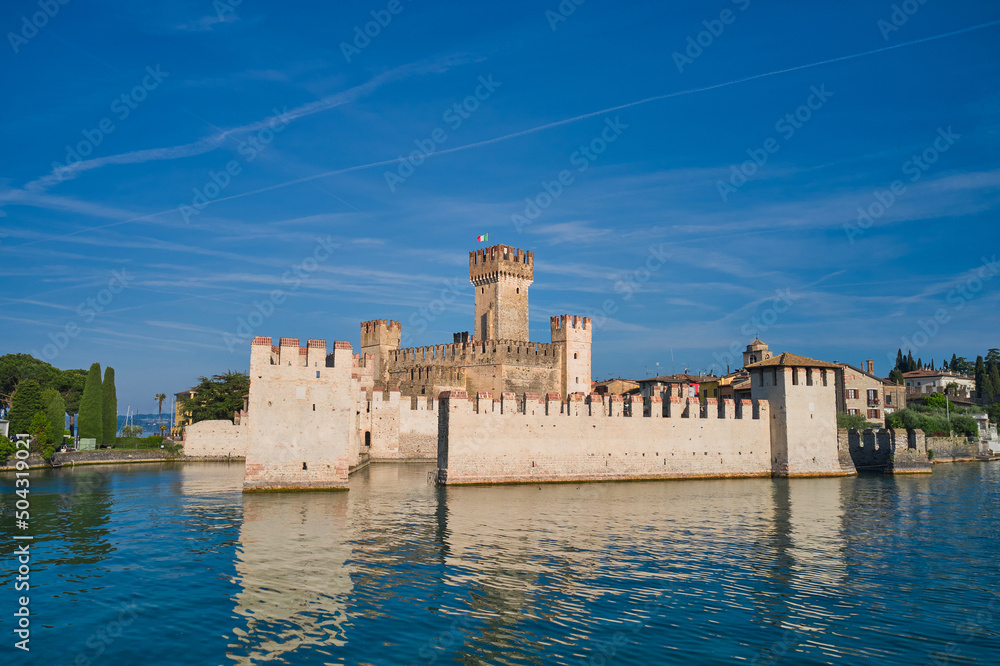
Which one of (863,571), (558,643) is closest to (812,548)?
(863,571)

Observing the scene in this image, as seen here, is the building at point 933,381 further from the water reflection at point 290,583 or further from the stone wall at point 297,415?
the water reflection at point 290,583

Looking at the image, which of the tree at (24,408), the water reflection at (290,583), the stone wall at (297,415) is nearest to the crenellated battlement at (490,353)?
the stone wall at (297,415)

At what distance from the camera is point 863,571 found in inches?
592

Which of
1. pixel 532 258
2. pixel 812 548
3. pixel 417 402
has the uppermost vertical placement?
pixel 532 258

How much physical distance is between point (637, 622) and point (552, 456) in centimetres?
1960

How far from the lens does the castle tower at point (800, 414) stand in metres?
35.7

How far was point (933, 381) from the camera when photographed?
283 feet

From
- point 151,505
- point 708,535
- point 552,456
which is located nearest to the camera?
point 708,535

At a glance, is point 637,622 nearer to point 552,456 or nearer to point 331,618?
point 331,618

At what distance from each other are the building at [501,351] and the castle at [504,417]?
107mm

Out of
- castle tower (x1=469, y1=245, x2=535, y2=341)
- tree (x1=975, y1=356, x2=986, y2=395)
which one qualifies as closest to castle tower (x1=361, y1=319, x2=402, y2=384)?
castle tower (x1=469, y1=245, x2=535, y2=341)

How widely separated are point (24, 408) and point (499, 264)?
108 feet

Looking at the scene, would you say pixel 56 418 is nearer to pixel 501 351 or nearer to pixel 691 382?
pixel 501 351

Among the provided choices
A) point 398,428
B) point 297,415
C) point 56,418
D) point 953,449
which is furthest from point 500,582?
point 953,449
